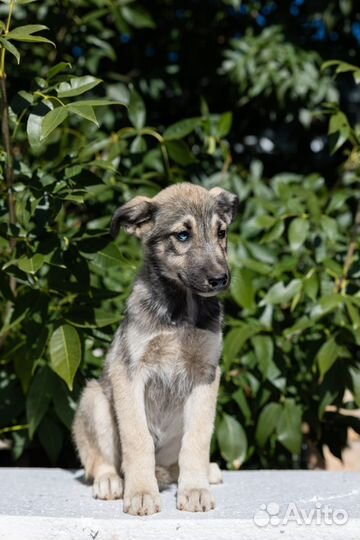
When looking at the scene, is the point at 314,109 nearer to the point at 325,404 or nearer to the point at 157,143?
the point at 157,143

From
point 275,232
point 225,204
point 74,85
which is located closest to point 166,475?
point 225,204

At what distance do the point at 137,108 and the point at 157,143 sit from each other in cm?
76

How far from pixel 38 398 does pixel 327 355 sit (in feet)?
5.68

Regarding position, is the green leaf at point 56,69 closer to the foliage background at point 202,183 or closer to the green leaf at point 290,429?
the foliage background at point 202,183

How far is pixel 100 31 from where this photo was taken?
604cm

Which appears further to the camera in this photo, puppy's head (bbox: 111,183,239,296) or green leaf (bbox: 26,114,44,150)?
green leaf (bbox: 26,114,44,150)

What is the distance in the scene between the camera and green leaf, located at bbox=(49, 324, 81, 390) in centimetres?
429

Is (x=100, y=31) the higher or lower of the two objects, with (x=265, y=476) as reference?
higher

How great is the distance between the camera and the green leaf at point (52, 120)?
375 centimetres

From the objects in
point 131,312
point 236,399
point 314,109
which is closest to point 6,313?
point 131,312

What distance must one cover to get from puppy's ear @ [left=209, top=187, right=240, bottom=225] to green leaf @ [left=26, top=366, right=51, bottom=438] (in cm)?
146

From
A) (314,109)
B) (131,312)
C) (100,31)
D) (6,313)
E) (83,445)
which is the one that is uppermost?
(100,31)

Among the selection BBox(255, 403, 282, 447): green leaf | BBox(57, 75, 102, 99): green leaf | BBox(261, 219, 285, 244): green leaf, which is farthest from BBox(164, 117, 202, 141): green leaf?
BBox(255, 403, 282, 447): green leaf

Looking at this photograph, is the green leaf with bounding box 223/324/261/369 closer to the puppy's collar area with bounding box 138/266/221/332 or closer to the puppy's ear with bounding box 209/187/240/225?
the puppy's collar area with bounding box 138/266/221/332
